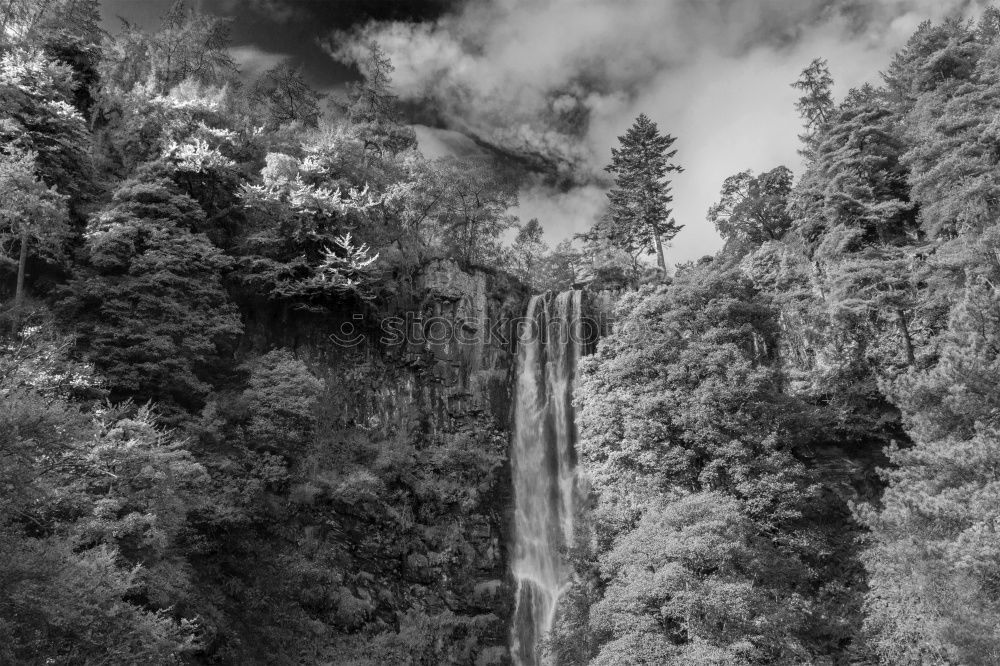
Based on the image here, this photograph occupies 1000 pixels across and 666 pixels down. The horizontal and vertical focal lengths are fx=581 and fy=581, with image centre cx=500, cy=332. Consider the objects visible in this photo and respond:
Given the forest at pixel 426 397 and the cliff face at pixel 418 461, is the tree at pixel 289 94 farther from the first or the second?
the cliff face at pixel 418 461

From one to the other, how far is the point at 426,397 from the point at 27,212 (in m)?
14.8

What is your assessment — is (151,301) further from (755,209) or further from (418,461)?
(755,209)

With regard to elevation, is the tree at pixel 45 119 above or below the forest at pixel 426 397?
above

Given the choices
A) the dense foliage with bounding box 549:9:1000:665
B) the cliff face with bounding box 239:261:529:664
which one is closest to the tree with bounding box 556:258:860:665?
the dense foliage with bounding box 549:9:1000:665

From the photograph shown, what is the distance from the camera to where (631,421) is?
16.0 m

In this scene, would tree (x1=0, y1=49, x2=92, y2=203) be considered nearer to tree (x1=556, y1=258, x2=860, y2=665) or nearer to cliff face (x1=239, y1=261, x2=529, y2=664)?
cliff face (x1=239, y1=261, x2=529, y2=664)

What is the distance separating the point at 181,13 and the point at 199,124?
48.7 feet

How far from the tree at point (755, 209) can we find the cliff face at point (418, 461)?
1217cm

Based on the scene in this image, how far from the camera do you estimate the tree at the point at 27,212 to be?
12117 millimetres

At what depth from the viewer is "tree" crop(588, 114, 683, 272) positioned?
3303cm

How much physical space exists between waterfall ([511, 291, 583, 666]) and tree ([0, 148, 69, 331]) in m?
17.2

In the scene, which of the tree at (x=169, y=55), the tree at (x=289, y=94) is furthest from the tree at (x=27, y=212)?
the tree at (x=289, y=94)

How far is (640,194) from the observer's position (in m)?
Result: 33.5

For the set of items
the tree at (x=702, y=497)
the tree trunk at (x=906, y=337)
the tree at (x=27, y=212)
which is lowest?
the tree at (x=702, y=497)
